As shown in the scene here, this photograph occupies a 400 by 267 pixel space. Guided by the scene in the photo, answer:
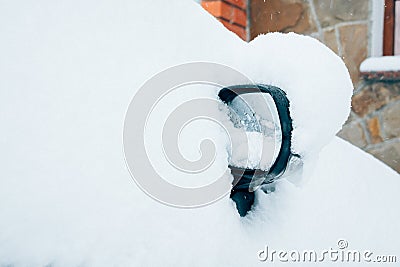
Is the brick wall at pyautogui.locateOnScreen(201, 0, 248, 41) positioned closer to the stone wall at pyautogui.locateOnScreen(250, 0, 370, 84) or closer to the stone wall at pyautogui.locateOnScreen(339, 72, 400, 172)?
the stone wall at pyautogui.locateOnScreen(250, 0, 370, 84)

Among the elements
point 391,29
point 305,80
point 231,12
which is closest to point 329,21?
point 391,29

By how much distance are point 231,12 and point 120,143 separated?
7.84ft

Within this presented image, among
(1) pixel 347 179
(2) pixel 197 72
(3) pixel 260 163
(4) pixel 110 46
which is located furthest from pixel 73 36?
(1) pixel 347 179

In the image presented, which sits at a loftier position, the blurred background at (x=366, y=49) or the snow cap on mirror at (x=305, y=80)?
the snow cap on mirror at (x=305, y=80)

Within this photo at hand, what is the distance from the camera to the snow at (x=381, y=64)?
264 cm

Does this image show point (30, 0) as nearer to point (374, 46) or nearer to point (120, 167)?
point (120, 167)

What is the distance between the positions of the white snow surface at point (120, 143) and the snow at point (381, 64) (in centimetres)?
A: 213

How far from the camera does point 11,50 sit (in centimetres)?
49
